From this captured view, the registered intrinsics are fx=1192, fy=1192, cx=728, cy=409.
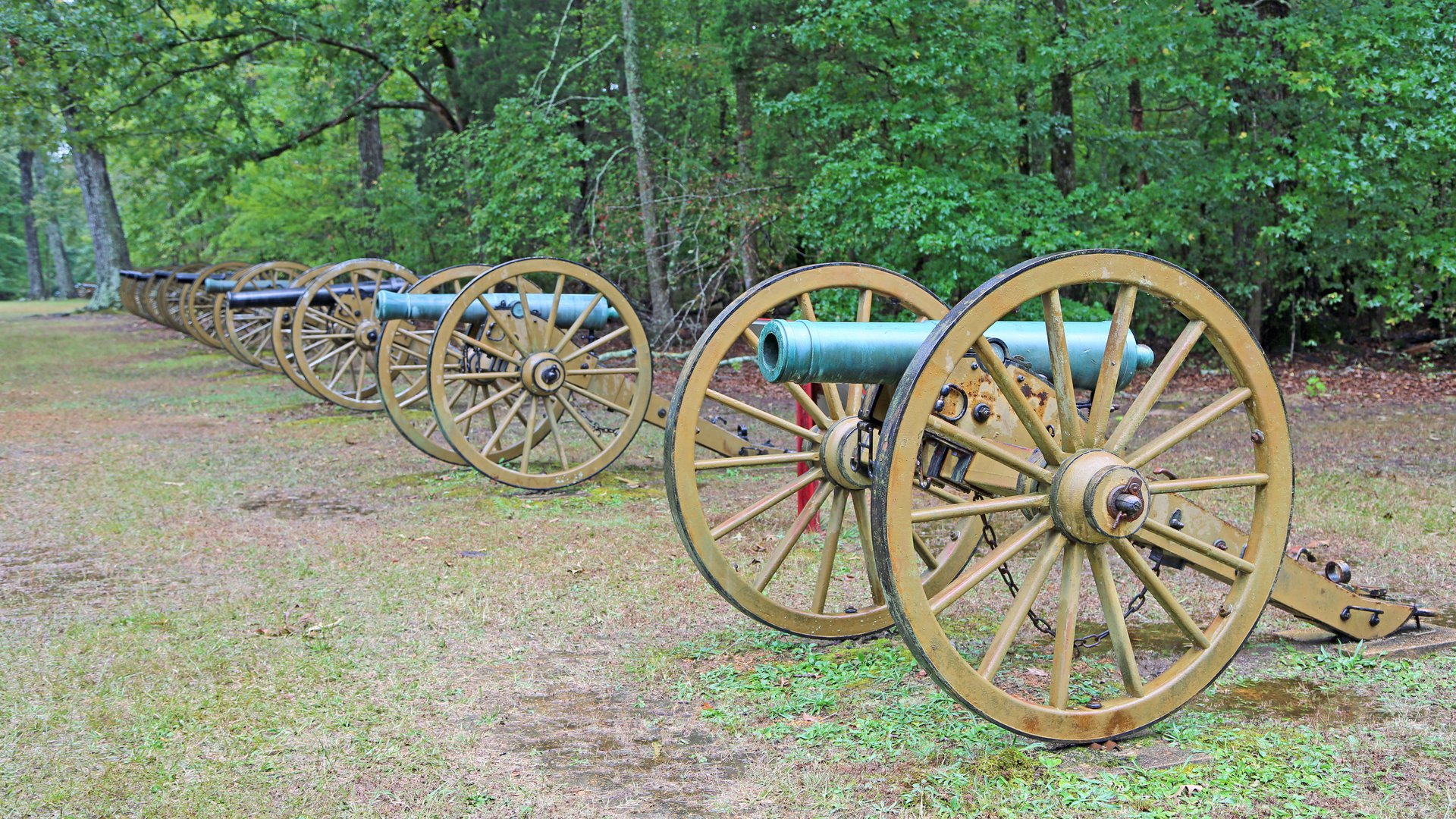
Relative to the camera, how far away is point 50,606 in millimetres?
5355

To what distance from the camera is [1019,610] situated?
3.33 metres

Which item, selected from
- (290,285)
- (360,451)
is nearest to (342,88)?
(290,285)

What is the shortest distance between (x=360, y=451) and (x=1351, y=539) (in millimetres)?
7444

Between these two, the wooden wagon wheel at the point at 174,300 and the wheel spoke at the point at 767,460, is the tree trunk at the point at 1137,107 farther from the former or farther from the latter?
the wooden wagon wheel at the point at 174,300

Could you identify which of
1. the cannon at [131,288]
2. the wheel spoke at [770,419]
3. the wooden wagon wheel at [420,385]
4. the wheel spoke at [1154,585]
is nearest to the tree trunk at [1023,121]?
the wooden wagon wheel at [420,385]

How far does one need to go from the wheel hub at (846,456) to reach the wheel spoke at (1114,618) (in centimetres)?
109

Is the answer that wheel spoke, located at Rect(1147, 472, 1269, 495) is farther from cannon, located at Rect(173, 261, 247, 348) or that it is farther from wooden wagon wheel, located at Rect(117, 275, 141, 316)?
wooden wagon wheel, located at Rect(117, 275, 141, 316)

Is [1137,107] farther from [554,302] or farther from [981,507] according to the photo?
[981,507]

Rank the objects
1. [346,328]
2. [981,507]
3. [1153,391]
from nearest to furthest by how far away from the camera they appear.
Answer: [981,507] → [1153,391] → [346,328]

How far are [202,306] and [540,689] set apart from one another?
763 inches

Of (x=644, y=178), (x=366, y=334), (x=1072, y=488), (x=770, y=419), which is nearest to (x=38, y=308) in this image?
(x=644, y=178)

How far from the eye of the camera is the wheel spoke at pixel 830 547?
177 inches

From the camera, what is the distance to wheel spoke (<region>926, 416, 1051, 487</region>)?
3.23 m

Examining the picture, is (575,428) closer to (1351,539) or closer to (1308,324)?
(1351,539)
